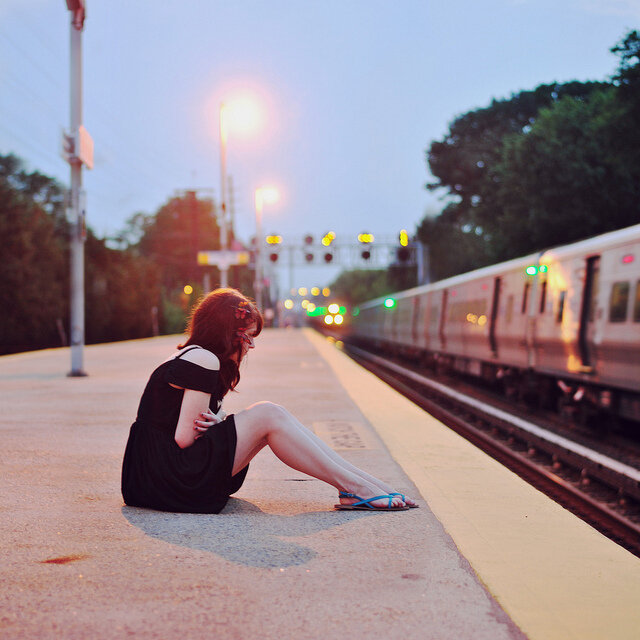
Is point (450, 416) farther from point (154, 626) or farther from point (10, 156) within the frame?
point (10, 156)

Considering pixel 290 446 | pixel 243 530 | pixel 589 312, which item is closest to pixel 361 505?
pixel 290 446

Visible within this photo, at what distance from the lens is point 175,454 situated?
551 centimetres

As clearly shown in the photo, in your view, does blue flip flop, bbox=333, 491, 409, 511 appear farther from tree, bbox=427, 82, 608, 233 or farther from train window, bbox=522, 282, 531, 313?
tree, bbox=427, 82, 608, 233

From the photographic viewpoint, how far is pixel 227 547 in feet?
15.7

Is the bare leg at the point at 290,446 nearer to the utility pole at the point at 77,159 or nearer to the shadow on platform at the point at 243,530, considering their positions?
the shadow on platform at the point at 243,530

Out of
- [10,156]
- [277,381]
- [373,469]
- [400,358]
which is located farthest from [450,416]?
[10,156]

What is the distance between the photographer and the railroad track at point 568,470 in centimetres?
862

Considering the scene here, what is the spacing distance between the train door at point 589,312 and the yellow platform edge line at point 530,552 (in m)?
7.00

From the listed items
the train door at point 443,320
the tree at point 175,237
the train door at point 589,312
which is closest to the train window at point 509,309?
the train door at point 589,312

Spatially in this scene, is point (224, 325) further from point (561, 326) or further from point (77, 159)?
point (77, 159)

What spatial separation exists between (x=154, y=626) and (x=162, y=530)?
1.60 m

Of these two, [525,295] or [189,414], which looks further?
[525,295]

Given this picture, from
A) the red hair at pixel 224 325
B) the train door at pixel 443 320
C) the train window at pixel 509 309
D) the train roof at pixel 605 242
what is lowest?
the train door at pixel 443 320

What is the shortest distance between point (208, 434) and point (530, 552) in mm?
1859
